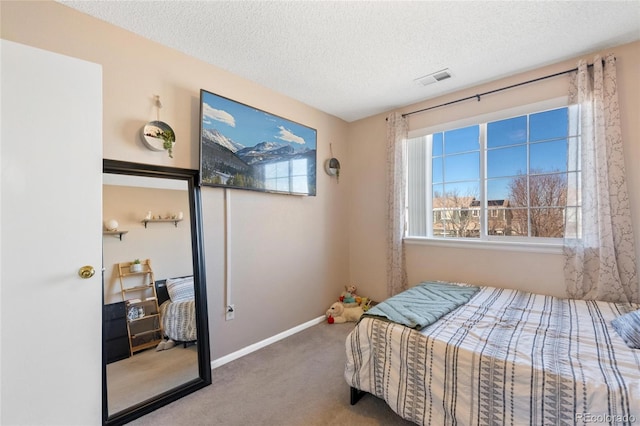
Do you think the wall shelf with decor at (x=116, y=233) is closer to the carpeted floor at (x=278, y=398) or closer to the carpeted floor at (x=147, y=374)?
the carpeted floor at (x=147, y=374)

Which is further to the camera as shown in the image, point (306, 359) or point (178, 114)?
point (306, 359)

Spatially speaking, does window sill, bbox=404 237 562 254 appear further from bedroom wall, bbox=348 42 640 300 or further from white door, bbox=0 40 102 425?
white door, bbox=0 40 102 425

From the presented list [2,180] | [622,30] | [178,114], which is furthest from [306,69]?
[622,30]

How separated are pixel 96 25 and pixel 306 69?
144 centimetres

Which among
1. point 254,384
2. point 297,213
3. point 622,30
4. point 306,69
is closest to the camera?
point 622,30

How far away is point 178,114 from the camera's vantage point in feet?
6.72

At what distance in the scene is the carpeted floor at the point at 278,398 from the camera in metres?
1.62

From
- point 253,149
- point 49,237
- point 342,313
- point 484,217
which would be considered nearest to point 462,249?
point 484,217

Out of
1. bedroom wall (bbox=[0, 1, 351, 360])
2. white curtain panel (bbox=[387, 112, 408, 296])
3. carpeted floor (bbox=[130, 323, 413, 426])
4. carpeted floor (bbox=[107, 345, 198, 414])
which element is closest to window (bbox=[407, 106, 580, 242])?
white curtain panel (bbox=[387, 112, 408, 296])

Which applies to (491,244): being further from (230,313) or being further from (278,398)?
(230,313)

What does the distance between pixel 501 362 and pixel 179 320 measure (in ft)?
6.65

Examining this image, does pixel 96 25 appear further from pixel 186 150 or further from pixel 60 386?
pixel 60 386

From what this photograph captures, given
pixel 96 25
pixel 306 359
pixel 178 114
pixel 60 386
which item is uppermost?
pixel 96 25

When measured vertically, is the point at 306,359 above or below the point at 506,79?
below
